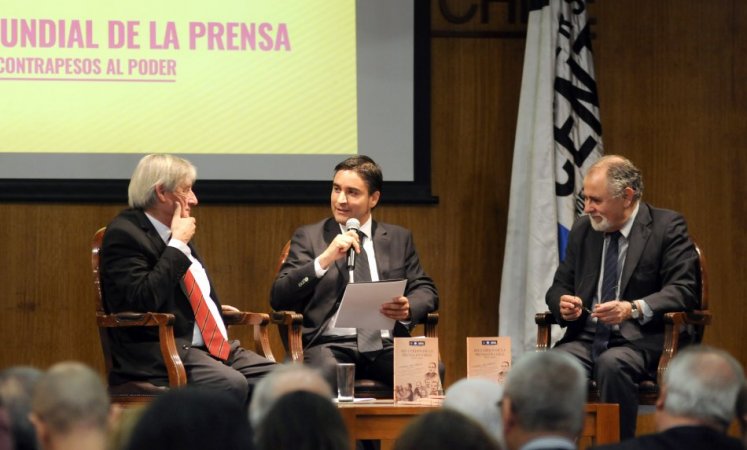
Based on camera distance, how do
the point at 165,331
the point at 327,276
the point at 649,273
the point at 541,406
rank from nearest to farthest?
the point at 541,406 → the point at 165,331 → the point at 649,273 → the point at 327,276

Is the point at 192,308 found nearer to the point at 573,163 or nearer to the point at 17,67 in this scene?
the point at 17,67

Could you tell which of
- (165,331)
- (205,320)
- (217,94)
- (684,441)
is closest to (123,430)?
(684,441)

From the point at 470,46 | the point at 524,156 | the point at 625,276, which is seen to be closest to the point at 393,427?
the point at 625,276

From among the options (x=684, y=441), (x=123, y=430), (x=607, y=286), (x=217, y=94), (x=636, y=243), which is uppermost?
(x=217, y=94)

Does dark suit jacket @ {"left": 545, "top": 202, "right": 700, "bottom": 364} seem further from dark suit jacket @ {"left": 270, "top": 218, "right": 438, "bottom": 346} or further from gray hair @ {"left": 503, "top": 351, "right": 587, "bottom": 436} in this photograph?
gray hair @ {"left": 503, "top": 351, "right": 587, "bottom": 436}

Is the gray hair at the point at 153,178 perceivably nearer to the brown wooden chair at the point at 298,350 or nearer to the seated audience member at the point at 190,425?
the brown wooden chair at the point at 298,350

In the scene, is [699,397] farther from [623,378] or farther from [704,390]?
[623,378]

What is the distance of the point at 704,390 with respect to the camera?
2518mm

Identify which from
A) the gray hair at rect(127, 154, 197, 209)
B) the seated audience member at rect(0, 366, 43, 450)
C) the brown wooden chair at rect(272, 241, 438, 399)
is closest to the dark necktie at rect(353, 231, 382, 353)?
the brown wooden chair at rect(272, 241, 438, 399)

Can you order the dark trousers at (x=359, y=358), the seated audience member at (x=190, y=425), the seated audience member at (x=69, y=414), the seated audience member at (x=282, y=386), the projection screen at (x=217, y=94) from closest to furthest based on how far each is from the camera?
the seated audience member at (x=190, y=425) → the seated audience member at (x=69, y=414) → the seated audience member at (x=282, y=386) → the dark trousers at (x=359, y=358) → the projection screen at (x=217, y=94)

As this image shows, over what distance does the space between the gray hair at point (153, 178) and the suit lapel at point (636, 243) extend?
170 centimetres

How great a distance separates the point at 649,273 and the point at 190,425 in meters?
3.16

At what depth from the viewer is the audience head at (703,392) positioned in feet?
8.24

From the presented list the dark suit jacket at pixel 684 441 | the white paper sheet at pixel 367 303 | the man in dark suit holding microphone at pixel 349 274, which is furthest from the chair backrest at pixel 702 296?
the dark suit jacket at pixel 684 441
